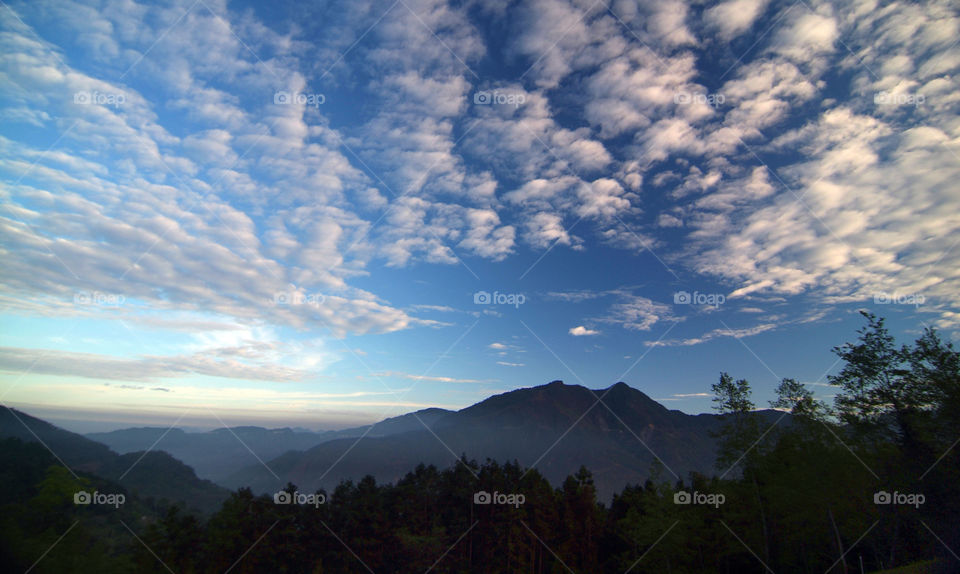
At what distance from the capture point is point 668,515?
39.1m

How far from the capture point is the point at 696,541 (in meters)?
37.6
